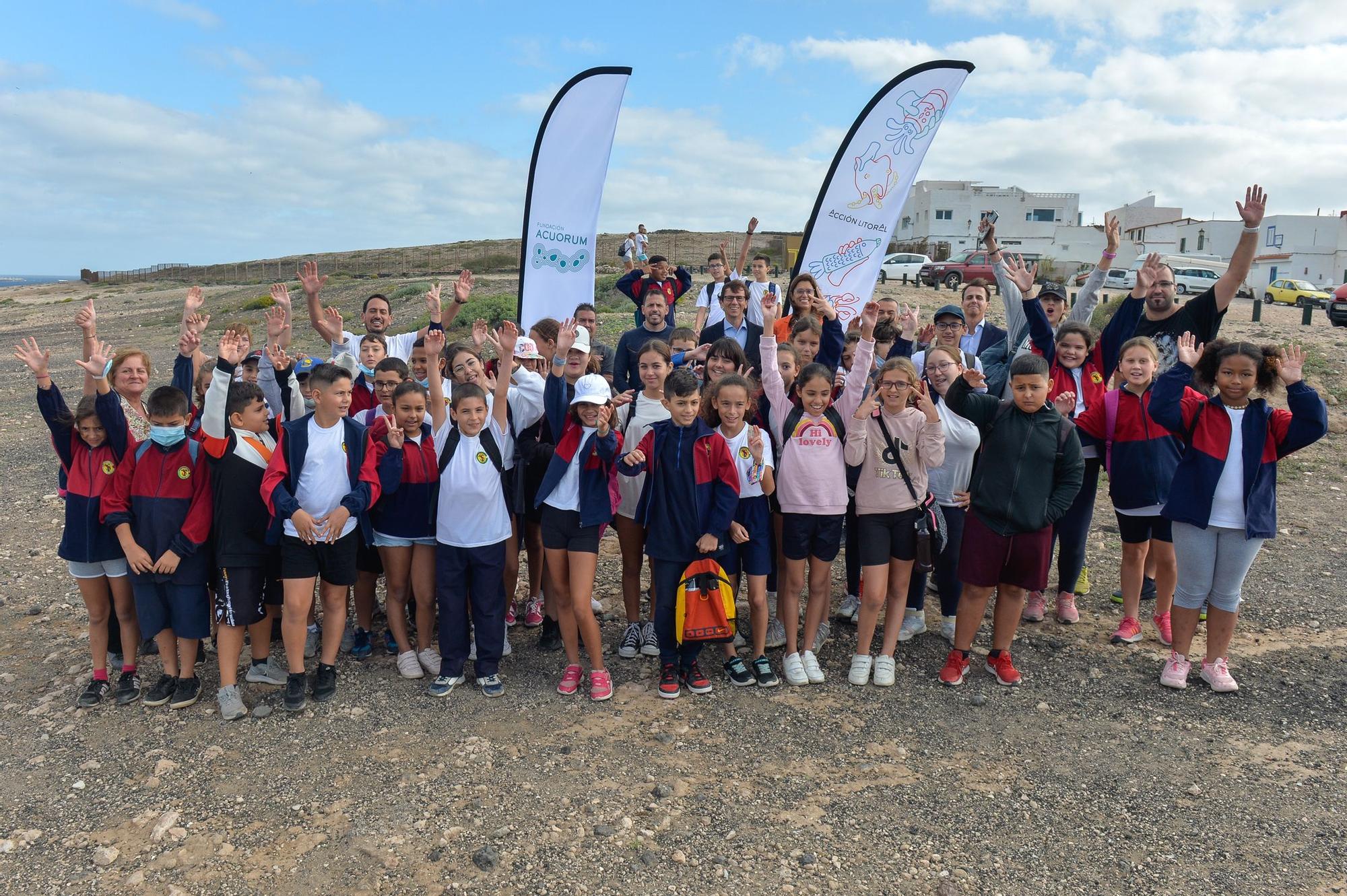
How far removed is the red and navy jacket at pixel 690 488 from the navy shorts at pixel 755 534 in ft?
0.52

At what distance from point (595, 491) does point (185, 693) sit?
7.95 feet

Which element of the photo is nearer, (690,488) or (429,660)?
(690,488)

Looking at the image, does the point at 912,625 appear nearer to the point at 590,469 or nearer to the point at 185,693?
the point at 590,469

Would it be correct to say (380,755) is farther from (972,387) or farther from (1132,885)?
(972,387)

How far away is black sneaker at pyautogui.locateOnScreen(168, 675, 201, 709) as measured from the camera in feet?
14.2

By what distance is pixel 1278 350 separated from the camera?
172 inches

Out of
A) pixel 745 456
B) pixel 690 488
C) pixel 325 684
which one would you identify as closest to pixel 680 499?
pixel 690 488

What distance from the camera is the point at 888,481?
4570 millimetres

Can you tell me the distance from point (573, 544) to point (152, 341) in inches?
1017

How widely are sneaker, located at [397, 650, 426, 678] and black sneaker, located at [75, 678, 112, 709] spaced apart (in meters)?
1.54

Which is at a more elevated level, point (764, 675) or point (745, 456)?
point (745, 456)

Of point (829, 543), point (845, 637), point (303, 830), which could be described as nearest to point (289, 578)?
point (303, 830)

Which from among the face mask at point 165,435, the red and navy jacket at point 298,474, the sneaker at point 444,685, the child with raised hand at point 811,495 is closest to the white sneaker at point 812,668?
the child with raised hand at point 811,495

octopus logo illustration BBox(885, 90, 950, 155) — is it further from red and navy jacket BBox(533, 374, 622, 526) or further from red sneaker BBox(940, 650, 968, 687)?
red sneaker BBox(940, 650, 968, 687)
